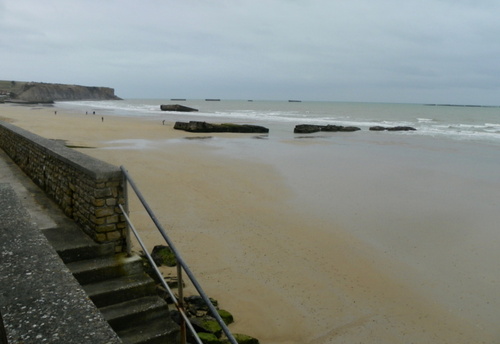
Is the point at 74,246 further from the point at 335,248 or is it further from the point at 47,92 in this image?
the point at 47,92

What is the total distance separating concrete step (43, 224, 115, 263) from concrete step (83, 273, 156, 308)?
1.23 feet

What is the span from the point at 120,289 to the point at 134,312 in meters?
0.30

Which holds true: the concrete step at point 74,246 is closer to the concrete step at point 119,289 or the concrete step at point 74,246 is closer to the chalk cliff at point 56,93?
the concrete step at point 119,289

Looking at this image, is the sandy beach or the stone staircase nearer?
the stone staircase

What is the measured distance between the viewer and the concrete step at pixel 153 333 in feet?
12.3

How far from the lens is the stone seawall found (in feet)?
14.4

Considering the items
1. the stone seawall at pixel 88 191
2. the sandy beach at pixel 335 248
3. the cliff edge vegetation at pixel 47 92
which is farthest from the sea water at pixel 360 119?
the cliff edge vegetation at pixel 47 92

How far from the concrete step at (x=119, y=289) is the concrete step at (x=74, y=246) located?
1.23 feet

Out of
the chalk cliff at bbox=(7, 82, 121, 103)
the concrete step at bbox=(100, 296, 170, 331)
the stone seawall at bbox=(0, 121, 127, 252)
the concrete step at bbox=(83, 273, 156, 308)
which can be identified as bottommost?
the concrete step at bbox=(100, 296, 170, 331)

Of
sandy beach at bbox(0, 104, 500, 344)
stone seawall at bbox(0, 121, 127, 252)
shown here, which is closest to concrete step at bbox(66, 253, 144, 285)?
stone seawall at bbox(0, 121, 127, 252)

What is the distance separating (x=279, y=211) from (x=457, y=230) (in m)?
3.87

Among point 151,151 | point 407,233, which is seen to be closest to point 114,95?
point 151,151

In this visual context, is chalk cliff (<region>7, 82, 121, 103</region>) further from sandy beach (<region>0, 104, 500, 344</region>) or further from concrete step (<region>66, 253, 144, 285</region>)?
concrete step (<region>66, 253, 144, 285</region>)

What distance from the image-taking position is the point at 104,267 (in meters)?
4.16
